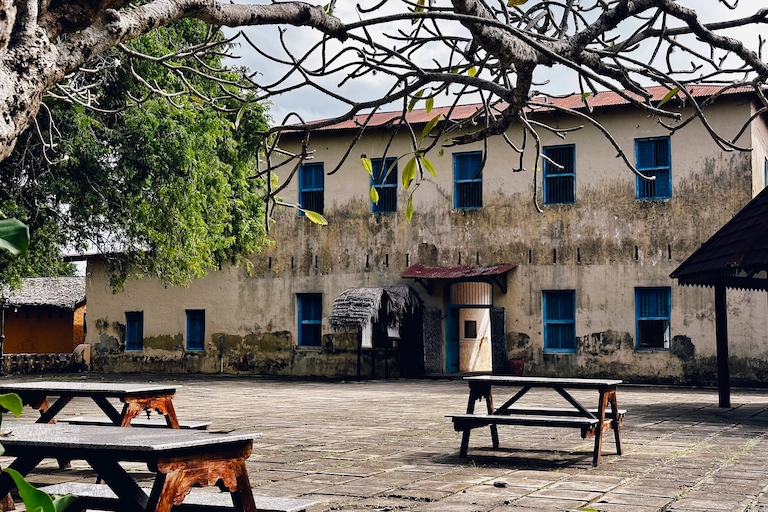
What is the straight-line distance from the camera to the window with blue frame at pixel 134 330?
2645 cm

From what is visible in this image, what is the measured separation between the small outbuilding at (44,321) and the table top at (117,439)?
1121 inches

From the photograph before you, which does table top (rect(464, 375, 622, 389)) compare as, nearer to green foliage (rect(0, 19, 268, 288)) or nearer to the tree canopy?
the tree canopy

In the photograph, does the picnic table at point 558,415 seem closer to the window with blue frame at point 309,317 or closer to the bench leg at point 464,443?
the bench leg at point 464,443

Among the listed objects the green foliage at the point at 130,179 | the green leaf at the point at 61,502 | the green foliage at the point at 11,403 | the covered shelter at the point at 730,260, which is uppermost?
the green foliage at the point at 130,179

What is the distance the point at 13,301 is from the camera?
1219 inches

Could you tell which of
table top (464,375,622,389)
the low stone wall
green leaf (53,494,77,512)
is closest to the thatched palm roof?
the low stone wall

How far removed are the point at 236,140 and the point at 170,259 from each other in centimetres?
322

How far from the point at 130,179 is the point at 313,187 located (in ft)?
30.8

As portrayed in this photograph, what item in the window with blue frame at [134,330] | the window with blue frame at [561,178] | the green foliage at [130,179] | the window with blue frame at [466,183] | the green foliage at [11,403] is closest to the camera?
the green foliage at [11,403]

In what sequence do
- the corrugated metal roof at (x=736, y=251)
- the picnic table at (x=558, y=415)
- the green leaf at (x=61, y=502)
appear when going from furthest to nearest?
the corrugated metal roof at (x=736, y=251)
the picnic table at (x=558, y=415)
the green leaf at (x=61, y=502)

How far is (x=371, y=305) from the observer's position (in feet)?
69.3

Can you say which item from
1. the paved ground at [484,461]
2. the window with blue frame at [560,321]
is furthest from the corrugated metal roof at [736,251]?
the window with blue frame at [560,321]

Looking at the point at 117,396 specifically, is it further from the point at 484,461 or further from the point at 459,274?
the point at 459,274

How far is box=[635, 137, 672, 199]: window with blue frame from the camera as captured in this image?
2075 cm
